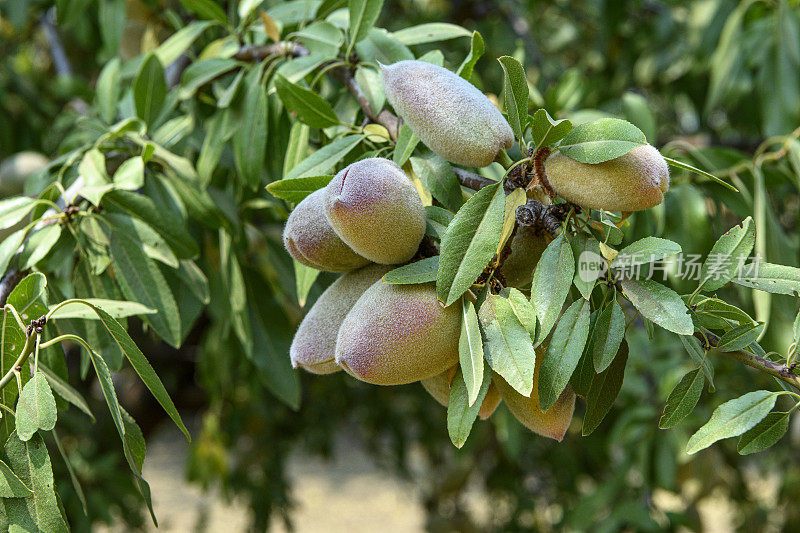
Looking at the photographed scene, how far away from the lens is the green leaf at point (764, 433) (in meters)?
0.43

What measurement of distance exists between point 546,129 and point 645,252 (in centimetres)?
9

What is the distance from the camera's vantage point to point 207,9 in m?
0.83

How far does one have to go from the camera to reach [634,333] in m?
1.56

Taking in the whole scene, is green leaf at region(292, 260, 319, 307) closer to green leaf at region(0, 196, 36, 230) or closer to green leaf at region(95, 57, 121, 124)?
green leaf at region(0, 196, 36, 230)

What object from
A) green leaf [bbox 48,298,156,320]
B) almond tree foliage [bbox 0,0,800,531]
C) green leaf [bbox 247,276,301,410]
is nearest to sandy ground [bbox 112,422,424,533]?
almond tree foliage [bbox 0,0,800,531]

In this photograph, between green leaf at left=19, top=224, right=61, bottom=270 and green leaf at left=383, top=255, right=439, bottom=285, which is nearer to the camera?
green leaf at left=383, top=255, right=439, bottom=285

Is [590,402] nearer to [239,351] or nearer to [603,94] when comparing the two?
[239,351]

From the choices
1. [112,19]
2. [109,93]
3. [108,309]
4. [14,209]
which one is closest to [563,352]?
[108,309]

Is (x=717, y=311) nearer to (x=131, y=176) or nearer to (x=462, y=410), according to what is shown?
(x=462, y=410)

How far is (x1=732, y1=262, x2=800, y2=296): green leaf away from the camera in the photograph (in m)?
0.45

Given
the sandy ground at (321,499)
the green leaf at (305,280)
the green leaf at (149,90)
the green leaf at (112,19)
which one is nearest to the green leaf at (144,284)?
the green leaf at (305,280)

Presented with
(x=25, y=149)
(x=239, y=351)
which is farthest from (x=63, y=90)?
(x=239, y=351)

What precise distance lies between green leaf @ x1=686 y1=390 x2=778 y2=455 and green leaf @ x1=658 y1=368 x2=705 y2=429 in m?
0.02

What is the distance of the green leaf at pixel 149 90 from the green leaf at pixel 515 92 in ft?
1.59
